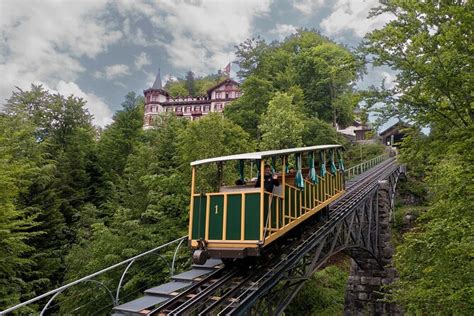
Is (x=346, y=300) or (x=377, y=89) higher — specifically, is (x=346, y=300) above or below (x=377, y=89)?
below

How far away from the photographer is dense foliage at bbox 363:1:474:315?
8305 mm

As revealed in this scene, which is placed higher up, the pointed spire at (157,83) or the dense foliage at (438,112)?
the pointed spire at (157,83)

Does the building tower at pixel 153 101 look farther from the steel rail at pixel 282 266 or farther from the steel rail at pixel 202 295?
the steel rail at pixel 202 295

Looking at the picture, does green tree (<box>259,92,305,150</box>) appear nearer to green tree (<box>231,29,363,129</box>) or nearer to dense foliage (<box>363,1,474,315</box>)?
green tree (<box>231,29,363,129</box>)

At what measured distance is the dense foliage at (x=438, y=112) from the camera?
27.2 ft

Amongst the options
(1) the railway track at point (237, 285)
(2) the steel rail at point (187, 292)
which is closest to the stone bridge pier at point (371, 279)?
(1) the railway track at point (237, 285)

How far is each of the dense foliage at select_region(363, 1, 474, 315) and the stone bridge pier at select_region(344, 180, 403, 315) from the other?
454 inches

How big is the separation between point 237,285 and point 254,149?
19.9 metres

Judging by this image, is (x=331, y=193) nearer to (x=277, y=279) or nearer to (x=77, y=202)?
(x=277, y=279)

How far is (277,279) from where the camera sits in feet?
29.3

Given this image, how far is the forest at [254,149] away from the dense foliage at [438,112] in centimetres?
4

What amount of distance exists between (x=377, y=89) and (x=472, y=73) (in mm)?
2984

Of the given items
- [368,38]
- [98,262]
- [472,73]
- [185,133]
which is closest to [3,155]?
[98,262]

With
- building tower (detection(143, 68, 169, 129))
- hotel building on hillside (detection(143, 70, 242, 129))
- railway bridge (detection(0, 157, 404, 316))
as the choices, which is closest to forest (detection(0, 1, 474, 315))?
railway bridge (detection(0, 157, 404, 316))
